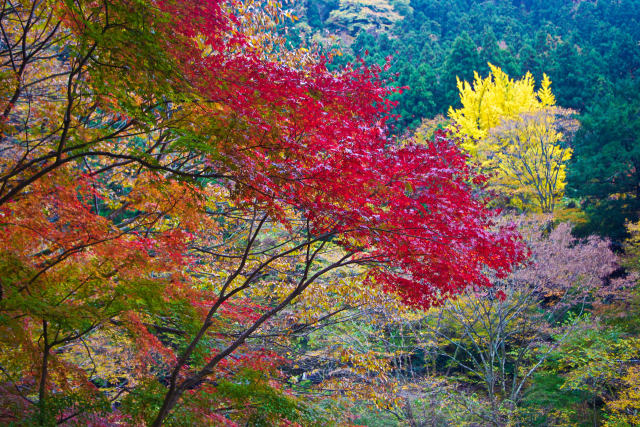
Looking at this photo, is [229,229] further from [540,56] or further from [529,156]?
[540,56]

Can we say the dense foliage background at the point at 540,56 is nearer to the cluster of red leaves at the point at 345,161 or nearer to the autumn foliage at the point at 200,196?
the cluster of red leaves at the point at 345,161

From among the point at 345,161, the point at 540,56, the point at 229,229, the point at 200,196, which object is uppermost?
the point at 540,56

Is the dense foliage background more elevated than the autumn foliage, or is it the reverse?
the dense foliage background

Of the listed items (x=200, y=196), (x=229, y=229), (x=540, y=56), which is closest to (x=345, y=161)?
(x=200, y=196)

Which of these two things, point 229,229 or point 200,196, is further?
point 229,229

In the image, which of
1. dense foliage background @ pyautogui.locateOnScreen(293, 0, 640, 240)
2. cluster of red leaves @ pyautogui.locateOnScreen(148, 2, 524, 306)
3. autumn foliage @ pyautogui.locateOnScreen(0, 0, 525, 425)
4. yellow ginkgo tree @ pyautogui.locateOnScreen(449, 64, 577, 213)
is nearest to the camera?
autumn foliage @ pyautogui.locateOnScreen(0, 0, 525, 425)

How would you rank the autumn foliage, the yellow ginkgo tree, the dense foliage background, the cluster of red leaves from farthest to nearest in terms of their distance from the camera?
the yellow ginkgo tree, the dense foliage background, the cluster of red leaves, the autumn foliage

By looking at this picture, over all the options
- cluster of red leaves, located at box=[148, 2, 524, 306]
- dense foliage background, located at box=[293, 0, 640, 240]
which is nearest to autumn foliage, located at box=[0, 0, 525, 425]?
cluster of red leaves, located at box=[148, 2, 524, 306]

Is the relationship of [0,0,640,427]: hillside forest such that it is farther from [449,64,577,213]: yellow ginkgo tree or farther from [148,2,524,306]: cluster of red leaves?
[449,64,577,213]: yellow ginkgo tree

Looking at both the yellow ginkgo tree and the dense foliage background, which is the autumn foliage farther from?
the yellow ginkgo tree

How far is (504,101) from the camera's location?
70.1 feet

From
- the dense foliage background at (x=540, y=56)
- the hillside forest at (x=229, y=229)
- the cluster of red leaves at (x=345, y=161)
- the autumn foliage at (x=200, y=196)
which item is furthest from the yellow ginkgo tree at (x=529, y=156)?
the autumn foliage at (x=200, y=196)

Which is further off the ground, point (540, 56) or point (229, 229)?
point (540, 56)

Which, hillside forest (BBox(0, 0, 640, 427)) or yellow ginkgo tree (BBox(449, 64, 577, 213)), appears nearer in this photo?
hillside forest (BBox(0, 0, 640, 427))
